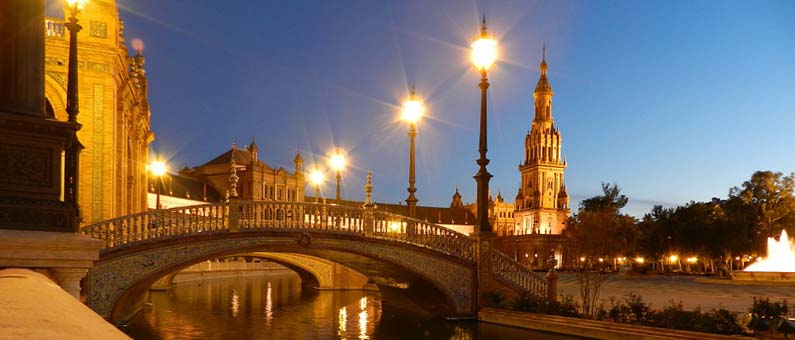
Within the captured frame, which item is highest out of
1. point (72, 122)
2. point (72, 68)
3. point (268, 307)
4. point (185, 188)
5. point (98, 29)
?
point (98, 29)

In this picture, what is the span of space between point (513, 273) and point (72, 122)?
63.6 ft

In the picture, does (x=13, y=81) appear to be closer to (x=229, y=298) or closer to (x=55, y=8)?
(x=55, y=8)

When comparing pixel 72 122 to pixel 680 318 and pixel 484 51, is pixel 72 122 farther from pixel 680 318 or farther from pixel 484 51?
pixel 484 51

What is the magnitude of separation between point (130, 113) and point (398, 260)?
62.0ft

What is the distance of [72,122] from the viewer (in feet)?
24.5

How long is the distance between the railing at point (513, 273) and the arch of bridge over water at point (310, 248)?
4 cm

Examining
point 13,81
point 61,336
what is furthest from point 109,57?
point 61,336

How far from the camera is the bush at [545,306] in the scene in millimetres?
20719

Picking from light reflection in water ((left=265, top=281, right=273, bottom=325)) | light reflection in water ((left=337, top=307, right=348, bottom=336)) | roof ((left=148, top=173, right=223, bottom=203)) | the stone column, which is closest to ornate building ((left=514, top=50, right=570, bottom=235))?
roof ((left=148, top=173, right=223, bottom=203))

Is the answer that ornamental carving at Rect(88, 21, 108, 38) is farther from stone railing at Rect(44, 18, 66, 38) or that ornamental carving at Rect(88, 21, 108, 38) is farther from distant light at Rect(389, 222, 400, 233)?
distant light at Rect(389, 222, 400, 233)

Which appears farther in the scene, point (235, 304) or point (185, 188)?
point (185, 188)

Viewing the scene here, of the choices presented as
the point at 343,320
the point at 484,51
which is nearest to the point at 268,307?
the point at 343,320

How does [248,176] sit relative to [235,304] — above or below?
above

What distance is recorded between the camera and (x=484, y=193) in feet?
76.8
